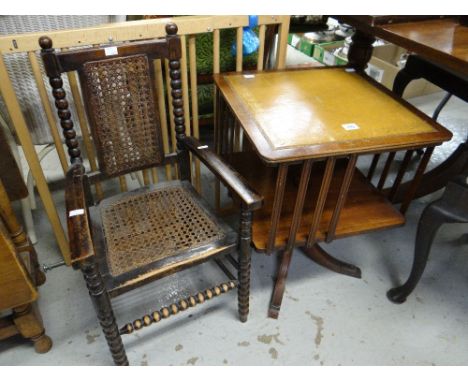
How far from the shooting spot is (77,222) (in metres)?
0.92

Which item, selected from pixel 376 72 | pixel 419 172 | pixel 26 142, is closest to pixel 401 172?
pixel 419 172

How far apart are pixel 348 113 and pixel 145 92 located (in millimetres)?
659

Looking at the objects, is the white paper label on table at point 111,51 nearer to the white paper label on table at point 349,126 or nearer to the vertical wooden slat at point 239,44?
the vertical wooden slat at point 239,44

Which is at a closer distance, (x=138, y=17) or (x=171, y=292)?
(x=171, y=292)

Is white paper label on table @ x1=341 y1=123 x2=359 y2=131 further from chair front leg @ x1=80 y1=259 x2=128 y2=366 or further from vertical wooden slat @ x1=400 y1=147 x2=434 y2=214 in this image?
chair front leg @ x1=80 y1=259 x2=128 y2=366

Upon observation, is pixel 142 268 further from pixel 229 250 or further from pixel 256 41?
pixel 256 41

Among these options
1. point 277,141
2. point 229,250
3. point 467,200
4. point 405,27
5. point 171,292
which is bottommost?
point 171,292

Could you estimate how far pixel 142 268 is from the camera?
103 centimetres

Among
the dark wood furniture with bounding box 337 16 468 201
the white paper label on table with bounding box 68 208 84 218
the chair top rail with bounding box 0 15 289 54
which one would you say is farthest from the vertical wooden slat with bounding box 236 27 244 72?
the white paper label on table with bounding box 68 208 84 218

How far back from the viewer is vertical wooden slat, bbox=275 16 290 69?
4.65 ft

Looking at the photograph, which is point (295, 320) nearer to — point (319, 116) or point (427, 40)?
point (319, 116)

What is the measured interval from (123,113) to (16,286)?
0.62 metres

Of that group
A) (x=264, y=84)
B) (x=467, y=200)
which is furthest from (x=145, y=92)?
(x=467, y=200)

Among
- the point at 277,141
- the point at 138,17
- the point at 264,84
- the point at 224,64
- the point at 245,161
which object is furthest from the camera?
the point at 224,64
